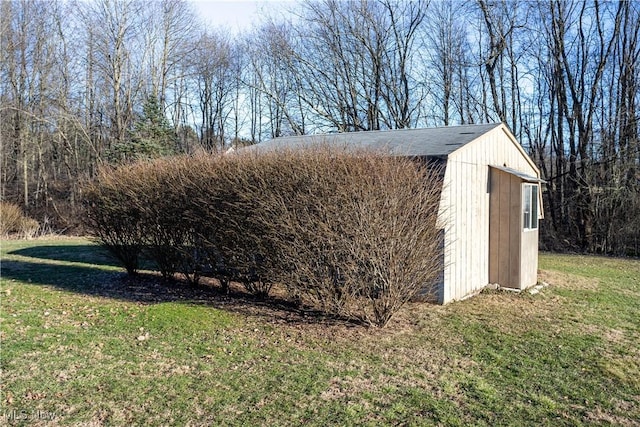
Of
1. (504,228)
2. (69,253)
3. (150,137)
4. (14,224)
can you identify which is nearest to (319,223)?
(504,228)

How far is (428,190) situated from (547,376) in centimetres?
295

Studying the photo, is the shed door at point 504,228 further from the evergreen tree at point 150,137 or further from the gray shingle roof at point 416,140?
the evergreen tree at point 150,137

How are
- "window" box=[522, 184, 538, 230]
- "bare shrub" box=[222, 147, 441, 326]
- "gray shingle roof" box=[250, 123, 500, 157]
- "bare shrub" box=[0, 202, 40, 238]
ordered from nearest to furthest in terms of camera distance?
"bare shrub" box=[222, 147, 441, 326]
"gray shingle roof" box=[250, 123, 500, 157]
"window" box=[522, 184, 538, 230]
"bare shrub" box=[0, 202, 40, 238]

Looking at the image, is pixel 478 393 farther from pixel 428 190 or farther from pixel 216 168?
pixel 216 168

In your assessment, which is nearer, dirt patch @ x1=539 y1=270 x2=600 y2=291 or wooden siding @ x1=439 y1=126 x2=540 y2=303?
wooden siding @ x1=439 y1=126 x2=540 y2=303

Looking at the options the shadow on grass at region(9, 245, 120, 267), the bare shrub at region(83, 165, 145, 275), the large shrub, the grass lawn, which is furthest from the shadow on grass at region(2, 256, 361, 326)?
the shadow on grass at region(9, 245, 120, 267)

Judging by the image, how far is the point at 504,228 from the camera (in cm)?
953

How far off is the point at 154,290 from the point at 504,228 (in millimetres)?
7298

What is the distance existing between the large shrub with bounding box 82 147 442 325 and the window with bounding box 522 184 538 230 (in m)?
2.79

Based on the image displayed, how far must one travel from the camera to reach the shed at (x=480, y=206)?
27.1 feet

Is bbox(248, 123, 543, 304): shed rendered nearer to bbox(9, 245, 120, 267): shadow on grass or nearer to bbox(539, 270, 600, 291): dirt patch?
bbox(539, 270, 600, 291): dirt patch

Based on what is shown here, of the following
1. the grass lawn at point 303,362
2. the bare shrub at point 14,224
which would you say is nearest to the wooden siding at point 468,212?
the grass lawn at point 303,362

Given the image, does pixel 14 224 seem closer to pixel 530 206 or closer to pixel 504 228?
pixel 504 228

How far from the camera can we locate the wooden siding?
812cm
